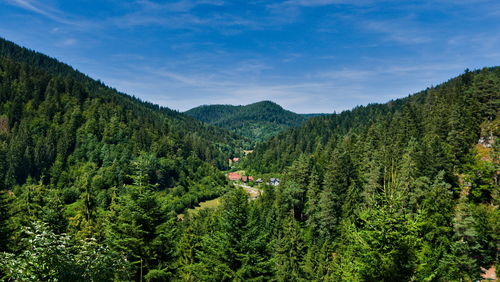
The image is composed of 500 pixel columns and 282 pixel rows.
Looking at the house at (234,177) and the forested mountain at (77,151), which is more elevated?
the forested mountain at (77,151)

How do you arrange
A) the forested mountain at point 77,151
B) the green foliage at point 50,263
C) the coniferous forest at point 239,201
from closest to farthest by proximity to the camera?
the green foliage at point 50,263 → the coniferous forest at point 239,201 → the forested mountain at point 77,151

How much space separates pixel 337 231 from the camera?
50188mm

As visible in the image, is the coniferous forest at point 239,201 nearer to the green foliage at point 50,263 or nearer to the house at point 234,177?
the green foliage at point 50,263

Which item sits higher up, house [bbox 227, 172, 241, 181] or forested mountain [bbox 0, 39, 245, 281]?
forested mountain [bbox 0, 39, 245, 281]

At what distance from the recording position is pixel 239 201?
55.8 feet

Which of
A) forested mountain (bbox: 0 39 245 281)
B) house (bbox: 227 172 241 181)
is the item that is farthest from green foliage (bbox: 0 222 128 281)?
house (bbox: 227 172 241 181)

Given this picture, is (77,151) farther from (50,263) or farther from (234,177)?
(50,263)

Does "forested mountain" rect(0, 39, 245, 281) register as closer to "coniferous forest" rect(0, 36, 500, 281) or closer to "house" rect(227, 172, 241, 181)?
"coniferous forest" rect(0, 36, 500, 281)

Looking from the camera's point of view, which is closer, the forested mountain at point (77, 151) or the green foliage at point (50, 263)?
the green foliage at point (50, 263)

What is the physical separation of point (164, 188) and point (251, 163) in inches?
3094

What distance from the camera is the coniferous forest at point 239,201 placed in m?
12.5

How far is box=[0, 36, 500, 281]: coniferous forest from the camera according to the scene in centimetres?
1252

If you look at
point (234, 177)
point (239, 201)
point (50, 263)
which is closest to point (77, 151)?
point (234, 177)

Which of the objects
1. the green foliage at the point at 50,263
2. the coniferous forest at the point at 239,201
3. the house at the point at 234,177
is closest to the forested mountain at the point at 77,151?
the coniferous forest at the point at 239,201
